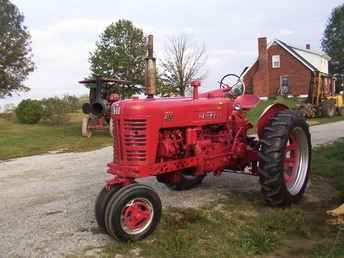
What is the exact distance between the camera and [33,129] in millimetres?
20703

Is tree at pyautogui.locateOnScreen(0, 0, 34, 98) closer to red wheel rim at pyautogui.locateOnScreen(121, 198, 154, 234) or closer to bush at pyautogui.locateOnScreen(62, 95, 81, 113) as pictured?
bush at pyautogui.locateOnScreen(62, 95, 81, 113)

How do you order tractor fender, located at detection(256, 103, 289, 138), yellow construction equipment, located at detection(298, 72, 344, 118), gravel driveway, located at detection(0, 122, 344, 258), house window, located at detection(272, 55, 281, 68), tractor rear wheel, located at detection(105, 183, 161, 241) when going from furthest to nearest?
house window, located at detection(272, 55, 281, 68) < yellow construction equipment, located at detection(298, 72, 344, 118) < tractor fender, located at detection(256, 103, 289, 138) < gravel driveway, located at detection(0, 122, 344, 258) < tractor rear wheel, located at detection(105, 183, 161, 241)

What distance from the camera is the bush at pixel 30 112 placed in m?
23.6

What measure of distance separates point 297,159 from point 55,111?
59.3 feet

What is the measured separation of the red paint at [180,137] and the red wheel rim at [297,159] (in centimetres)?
43

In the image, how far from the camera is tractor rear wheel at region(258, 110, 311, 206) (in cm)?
577

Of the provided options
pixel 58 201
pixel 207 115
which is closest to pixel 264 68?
pixel 58 201

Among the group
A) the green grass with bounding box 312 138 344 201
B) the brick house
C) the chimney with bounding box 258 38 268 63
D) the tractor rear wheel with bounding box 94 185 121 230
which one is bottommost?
the green grass with bounding box 312 138 344 201

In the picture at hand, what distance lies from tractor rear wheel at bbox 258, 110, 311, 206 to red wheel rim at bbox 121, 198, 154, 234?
5.38 ft

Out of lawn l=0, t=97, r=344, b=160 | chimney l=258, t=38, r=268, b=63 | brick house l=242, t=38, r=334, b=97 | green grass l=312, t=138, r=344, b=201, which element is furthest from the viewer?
brick house l=242, t=38, r=334, b=97

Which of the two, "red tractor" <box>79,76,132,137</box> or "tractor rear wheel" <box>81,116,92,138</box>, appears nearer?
"red tractor" <box>79,76,132,137</box>

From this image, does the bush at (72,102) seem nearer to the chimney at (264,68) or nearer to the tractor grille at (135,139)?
the chimney at (264,68)

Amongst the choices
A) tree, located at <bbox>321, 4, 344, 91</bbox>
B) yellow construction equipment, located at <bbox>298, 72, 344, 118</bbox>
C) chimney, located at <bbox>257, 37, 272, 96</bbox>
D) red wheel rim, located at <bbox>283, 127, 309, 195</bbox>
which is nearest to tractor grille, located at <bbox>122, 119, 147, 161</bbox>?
red wheel rim, located at <bbox>283, 127, 309, 195</bbox>

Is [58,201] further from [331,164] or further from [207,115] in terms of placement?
[331,164]
